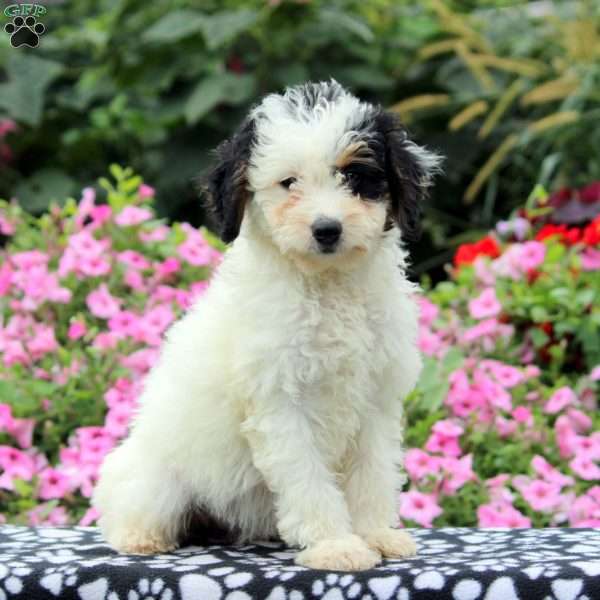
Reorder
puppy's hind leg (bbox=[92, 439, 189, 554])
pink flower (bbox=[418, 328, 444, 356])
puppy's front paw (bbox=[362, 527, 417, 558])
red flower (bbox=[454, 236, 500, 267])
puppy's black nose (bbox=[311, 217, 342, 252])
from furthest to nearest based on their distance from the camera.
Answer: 1. red flower (bbox=[454, 236, 500, 267])
2. pink flower (bbox=[418, 328, 444, 356])
3. puppy's hind leg (bbox=[92, 439, 189, 554])
4. puppy's front paw (bbox=[362, 527, 417, 558])
5. puppy's black nose (bbox=[311, 217, 342, 252])

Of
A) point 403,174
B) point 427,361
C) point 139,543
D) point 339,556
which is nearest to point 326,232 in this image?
point 403,174

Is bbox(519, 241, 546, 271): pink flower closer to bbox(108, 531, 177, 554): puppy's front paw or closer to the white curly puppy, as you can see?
the white curly puppy

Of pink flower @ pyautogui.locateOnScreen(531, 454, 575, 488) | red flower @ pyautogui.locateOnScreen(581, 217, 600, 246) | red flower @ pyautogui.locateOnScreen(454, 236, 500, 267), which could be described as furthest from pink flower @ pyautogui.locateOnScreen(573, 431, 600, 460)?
red flower @ pyautogui.locateOnScreen(454, 236, 500, 267)

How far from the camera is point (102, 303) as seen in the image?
5.38 m

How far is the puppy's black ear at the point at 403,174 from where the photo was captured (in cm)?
→ 332

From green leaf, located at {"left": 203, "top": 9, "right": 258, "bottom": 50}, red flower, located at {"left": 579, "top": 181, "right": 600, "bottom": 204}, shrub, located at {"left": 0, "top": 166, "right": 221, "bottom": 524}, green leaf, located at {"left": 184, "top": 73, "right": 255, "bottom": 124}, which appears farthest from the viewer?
green leaf, located at {"left": 184, "top": 73, "right": 255, "bottom": 124}

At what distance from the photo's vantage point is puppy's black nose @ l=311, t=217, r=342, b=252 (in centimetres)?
314

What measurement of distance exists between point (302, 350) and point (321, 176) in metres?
0.51

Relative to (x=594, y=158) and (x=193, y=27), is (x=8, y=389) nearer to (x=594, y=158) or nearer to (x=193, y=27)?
(x=193, y=27)

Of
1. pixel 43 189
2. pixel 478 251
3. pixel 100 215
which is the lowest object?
pixel 478 251

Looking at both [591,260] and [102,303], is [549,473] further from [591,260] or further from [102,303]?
[102,303]

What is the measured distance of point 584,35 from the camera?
769 centimetres

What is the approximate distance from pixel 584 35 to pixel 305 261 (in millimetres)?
5073
